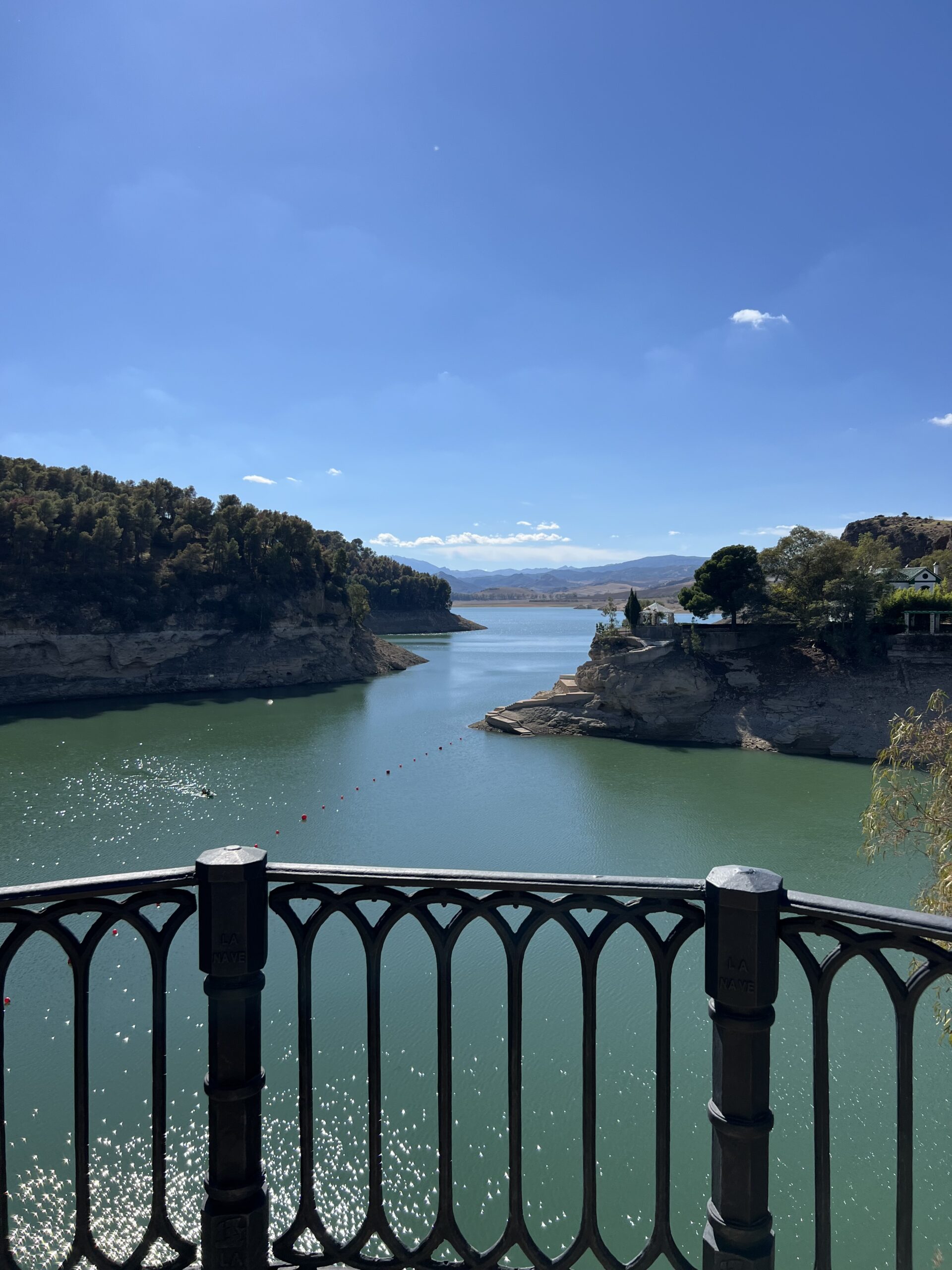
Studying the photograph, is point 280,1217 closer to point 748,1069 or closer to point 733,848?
point 748,1069

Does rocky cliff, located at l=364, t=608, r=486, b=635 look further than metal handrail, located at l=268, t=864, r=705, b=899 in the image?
Yes

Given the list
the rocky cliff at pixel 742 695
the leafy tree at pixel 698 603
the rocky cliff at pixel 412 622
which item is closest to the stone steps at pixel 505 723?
the rocky cliff at pixel 742 695

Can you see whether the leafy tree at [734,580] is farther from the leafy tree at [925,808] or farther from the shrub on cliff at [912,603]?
the leafy tree at [925,808]

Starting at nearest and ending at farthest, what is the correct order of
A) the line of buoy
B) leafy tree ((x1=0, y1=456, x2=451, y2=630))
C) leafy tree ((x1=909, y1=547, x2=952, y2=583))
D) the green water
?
the green water
the line of buoy
leafy tree ((x1=909, y1=547, x2=952, y2=583))
leafy tree ((x1=0, y1=456, x2=451, y2=630))

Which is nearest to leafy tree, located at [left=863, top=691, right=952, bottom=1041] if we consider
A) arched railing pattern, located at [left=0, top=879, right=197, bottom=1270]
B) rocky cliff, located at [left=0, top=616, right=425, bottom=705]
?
arched railing pattern, located at [left=0, top=879, right=197, bottom=1270]

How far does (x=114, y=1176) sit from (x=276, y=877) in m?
6.50

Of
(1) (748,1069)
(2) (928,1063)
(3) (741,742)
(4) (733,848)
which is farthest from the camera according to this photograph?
(3) (741,742)

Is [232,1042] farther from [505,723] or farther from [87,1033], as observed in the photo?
[505,723]

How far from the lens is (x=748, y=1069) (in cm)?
189

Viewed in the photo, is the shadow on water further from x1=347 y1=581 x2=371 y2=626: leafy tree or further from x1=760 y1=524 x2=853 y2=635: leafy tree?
x1=760 y1=524 x2=853 y2=635: leafy tree

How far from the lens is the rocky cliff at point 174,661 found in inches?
1542

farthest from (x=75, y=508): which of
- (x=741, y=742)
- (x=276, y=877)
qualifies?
(x=276, y=877)

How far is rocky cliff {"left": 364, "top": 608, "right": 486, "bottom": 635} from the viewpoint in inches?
3652

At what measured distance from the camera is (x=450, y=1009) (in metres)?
2.14
